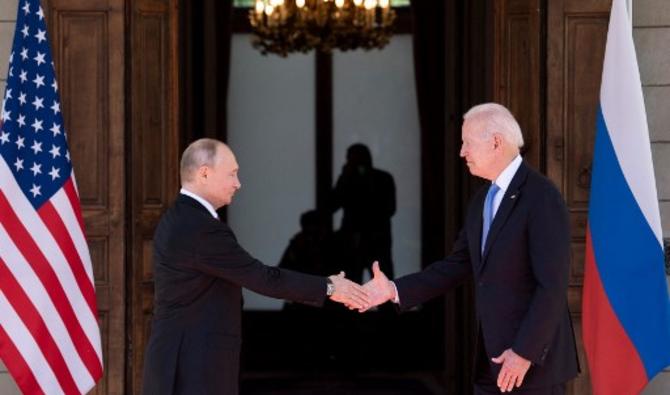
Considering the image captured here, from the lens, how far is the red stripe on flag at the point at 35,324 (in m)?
6.02

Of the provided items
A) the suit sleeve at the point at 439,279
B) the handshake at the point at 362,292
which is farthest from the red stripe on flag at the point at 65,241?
the suit sleeve at the point at 439,279

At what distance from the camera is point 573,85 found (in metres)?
6.61

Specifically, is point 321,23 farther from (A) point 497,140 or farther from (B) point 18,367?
(A) point 497,140

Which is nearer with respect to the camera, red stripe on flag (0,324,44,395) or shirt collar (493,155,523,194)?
shirt collar (493,155,523,194)

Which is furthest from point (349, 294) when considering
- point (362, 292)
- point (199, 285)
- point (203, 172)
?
point (203, 172)

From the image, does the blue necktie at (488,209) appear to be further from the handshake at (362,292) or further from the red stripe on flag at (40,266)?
the red stripe on flag at (40,266)

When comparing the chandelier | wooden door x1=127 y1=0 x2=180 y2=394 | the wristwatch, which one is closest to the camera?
the wristwatch

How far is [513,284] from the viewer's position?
16.2ft

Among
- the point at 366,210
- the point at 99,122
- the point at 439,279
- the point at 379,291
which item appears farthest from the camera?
the point at 366,210

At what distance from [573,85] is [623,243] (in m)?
0.99

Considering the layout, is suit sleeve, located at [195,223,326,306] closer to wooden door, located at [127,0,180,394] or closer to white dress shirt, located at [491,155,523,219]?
white dress shirt, located at [491,155,523,219]

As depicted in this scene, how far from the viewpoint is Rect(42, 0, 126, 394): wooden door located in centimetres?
659

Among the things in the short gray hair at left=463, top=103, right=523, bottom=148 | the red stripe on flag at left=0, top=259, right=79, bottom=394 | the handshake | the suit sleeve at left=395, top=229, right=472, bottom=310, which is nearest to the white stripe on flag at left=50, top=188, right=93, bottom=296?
the red stripe on flag at left=0, top=259, right=79, bottom=394

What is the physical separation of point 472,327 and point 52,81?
286 cm
